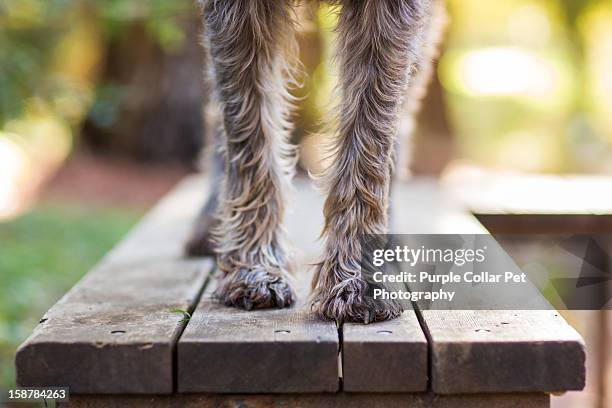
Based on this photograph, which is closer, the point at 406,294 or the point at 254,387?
the point at 254,387

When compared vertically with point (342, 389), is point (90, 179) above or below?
above

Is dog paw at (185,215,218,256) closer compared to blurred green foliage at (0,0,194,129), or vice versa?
dog paw at (185,215,218,256)

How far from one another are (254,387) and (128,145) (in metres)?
8.13

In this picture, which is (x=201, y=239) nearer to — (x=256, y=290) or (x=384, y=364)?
(x=256, y=290)

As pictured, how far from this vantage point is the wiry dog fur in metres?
2.78

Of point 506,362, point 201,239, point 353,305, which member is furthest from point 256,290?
point 201,239

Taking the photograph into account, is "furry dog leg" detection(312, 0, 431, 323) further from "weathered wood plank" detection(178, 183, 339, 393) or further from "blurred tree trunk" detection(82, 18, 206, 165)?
"blurred tree trunk" detection(82, 18, 206, 165)

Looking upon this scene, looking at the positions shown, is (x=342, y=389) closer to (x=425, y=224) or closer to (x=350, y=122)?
(x=350, y=122)

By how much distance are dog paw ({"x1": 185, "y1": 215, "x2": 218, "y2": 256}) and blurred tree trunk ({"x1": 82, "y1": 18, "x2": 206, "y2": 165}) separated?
19.3 ft

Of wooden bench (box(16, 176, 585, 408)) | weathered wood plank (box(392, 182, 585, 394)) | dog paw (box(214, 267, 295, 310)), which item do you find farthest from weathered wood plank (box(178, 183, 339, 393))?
dog paw (box(214, 267, 295, 310))

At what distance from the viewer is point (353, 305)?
271 cm

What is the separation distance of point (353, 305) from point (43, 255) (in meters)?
5.03

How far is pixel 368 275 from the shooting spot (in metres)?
2.82

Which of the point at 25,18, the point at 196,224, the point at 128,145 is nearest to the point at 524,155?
the point at 128,145
